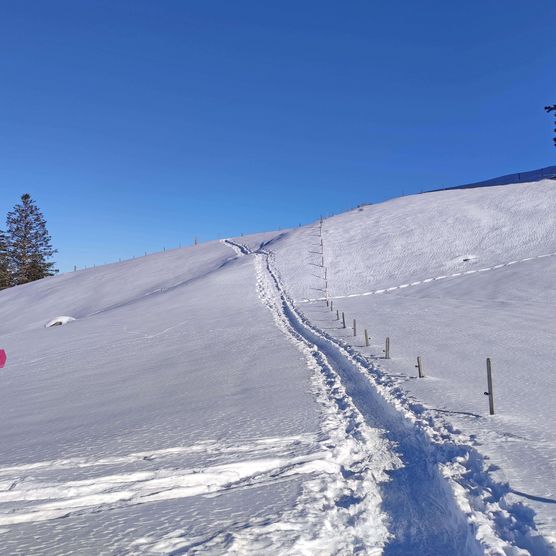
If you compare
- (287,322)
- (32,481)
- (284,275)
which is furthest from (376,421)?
(284,275)

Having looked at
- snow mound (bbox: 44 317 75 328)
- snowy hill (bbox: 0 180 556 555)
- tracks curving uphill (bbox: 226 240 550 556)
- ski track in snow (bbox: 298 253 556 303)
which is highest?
ski track in snow (bbox: 298 253 556 303)

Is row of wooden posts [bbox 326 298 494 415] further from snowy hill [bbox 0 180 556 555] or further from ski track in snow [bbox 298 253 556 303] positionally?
ski track in snow [bbox 298 253 556 303]

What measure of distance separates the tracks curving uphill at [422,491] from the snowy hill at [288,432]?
3 cm

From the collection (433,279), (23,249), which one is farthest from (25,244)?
(433,279)

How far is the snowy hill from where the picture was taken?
5184 mm

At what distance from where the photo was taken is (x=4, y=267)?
65.4 meters

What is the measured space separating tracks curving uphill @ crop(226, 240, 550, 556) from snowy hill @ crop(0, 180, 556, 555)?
28 mm

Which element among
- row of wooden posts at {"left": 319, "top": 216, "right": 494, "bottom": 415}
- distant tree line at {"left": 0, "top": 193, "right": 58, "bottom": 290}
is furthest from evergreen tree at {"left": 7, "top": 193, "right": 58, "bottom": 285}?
row of wooden posts at {"left": 319, "top": 216, "right": 494, "bottom": 415}

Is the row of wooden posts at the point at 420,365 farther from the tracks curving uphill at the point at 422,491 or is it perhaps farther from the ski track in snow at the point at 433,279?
the ski track in snow at the point at 433,279

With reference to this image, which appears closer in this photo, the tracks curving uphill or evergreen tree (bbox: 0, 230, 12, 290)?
the tracks curving uphill

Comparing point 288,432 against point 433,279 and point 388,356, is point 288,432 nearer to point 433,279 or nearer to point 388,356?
point 388,356

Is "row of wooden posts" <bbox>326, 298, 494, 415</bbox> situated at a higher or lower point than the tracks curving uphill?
higher

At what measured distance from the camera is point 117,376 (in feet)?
51.4

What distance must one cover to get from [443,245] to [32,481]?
1682 inches
